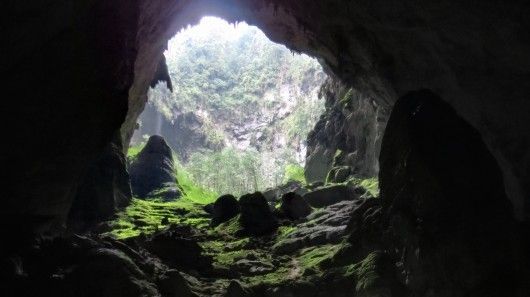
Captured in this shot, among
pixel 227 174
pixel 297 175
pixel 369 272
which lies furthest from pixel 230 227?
pixel 227 174

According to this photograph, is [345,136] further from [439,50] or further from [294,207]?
[439,50]

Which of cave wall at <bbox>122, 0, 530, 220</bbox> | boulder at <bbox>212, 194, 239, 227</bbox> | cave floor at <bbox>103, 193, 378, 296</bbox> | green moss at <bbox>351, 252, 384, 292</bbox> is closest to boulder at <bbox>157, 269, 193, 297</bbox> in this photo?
cave floor at <bbox>103, 193, 378, 296</bbox>

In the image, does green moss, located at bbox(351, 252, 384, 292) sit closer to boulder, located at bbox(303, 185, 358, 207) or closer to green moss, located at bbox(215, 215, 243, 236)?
green moss, located at bbox(215, 215, 243, 236)

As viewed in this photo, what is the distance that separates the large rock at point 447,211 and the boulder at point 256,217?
1232 centimetres

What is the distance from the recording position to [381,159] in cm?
1555

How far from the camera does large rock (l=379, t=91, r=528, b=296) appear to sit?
10.7 metres

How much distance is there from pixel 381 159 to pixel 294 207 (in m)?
15.3

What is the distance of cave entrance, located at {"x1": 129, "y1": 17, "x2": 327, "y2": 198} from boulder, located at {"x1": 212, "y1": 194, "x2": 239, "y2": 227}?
59070mm

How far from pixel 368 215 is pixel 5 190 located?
1183cm

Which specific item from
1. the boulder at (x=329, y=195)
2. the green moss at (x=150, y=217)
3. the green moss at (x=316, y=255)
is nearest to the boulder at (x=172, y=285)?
the green moss at (x=316, y=255)

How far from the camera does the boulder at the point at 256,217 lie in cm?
2600

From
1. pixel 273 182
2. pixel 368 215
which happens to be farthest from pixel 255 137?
pixel 368 215

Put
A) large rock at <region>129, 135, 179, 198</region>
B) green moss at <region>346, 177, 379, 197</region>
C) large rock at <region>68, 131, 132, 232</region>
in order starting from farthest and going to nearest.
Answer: large rock at <region>129, 135, 179, 198</region>, green moss at <region>346, 177, 379, 197</region>, large rock at <region>68, 131, 132, 232</region>

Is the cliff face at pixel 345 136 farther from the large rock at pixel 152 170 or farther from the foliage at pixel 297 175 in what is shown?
the large rock at pixel 152 170
